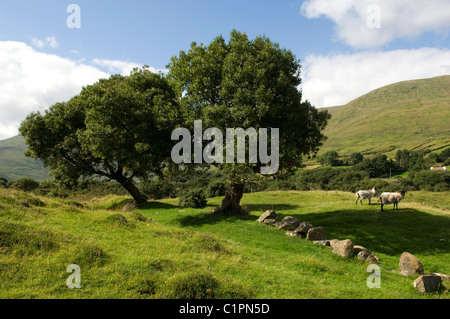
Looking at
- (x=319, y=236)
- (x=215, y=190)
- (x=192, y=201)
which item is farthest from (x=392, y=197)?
(x=215, y=190)

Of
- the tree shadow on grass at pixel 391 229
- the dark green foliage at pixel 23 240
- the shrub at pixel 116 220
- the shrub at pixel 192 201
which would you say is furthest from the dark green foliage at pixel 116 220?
the shrub at pixel 192 201

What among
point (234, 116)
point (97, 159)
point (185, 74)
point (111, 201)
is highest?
point (185, 74)

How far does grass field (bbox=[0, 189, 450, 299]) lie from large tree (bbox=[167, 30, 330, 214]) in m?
7.30

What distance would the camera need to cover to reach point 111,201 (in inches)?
1442

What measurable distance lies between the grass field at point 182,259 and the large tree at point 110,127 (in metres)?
6.90

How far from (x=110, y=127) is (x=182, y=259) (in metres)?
17.1

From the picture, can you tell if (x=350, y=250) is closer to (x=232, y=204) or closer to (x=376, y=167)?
(x=232, y=204)

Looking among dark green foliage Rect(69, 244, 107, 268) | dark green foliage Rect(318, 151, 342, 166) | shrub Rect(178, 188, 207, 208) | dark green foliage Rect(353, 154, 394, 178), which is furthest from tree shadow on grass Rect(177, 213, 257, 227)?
dark green foliage Rect(318, 151, 342, 166)

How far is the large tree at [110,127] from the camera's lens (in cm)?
2464
